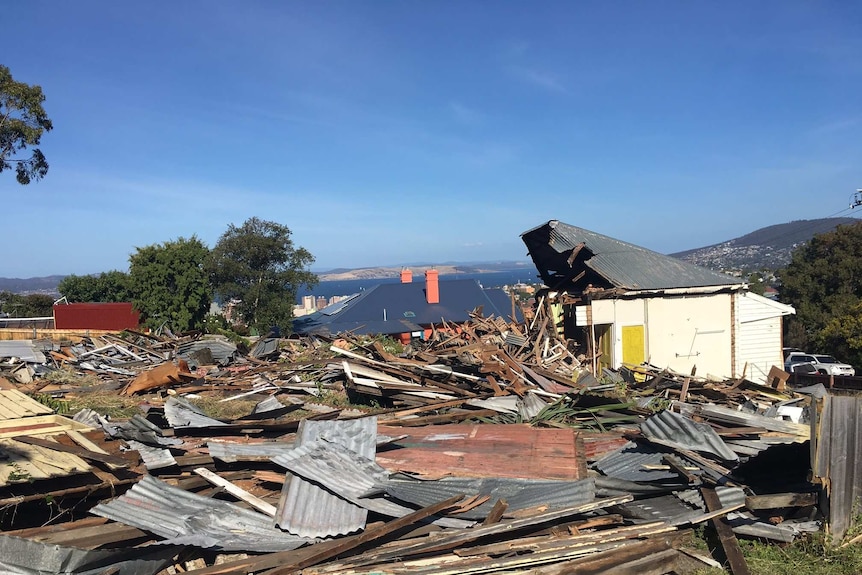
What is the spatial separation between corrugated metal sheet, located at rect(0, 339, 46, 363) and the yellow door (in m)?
14.6

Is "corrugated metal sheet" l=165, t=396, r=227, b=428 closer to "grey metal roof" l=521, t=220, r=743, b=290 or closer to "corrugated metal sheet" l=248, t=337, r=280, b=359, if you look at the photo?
"corrugated metal sheet" l=248, t=337, r=280, b=359

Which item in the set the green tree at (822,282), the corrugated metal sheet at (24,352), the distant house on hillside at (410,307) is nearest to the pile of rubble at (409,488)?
the corrugated metal sheet at (24,352)

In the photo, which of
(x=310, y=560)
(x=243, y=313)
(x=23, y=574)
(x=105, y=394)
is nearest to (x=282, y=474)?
(x=310, y=560)

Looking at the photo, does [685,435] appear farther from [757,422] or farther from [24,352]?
[24,352]

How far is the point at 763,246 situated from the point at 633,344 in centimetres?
16610

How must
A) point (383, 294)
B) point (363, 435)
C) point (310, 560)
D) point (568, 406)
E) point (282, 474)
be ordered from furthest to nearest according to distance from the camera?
point (383, 294)
point (568, 406)
point (363, 435)
point (282, 474)
point (310, 560)

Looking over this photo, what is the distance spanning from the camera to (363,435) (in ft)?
21.2

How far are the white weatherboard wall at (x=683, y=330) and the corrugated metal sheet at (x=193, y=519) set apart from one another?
13016 mm

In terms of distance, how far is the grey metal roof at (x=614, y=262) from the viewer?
16797mm

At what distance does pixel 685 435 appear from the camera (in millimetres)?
6484

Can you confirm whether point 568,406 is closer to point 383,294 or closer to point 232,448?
point 232,448

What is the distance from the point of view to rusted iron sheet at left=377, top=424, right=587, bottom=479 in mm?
6184

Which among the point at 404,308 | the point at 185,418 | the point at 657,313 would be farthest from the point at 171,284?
the point at 185,418

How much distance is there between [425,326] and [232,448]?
28.3m
